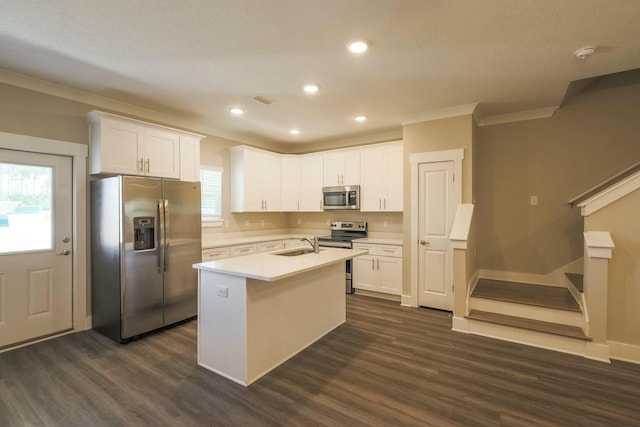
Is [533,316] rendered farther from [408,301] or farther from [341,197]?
[341,197]

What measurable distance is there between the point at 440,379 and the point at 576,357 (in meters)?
1.52

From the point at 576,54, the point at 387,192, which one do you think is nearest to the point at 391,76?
the point at 576,54

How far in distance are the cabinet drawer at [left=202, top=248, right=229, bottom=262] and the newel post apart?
430 cm

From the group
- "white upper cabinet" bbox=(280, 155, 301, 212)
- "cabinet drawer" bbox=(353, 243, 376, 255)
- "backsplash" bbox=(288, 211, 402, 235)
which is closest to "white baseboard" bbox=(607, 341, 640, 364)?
"cabinet drawer" bbox=(353, 243, 376, 255)

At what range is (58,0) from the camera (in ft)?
6.37

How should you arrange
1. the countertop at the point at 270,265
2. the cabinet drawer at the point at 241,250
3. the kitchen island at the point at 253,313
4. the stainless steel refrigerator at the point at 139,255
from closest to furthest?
the countertop at the point at 270,265 < the kitchen island at the point at 253,313 < the stainless steel refrigerator at the point at 139,255 < the cabinet drawer at the point at 241,250

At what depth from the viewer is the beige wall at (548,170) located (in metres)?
3.88

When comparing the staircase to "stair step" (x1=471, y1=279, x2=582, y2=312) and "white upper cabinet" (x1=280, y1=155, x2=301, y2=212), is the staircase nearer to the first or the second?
"stair step" (x1=471, y1=279, x2=582, y2=312)

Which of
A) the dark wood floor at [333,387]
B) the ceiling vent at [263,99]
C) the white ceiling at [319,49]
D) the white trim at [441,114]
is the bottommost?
the dark wood floor at [333,387]

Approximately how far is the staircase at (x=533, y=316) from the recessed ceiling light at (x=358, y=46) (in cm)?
305

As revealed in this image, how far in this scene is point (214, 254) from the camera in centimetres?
430

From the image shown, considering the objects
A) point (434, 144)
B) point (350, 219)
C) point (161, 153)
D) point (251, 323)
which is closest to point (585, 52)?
point (434, 144)

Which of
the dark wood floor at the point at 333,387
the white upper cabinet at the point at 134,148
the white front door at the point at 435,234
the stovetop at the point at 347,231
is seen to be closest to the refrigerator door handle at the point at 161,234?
the white upper cabinet at the point at 134,148

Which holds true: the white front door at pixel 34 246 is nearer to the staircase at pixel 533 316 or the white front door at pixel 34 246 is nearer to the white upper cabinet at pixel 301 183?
the white upper cabinet at pixel 301 183
